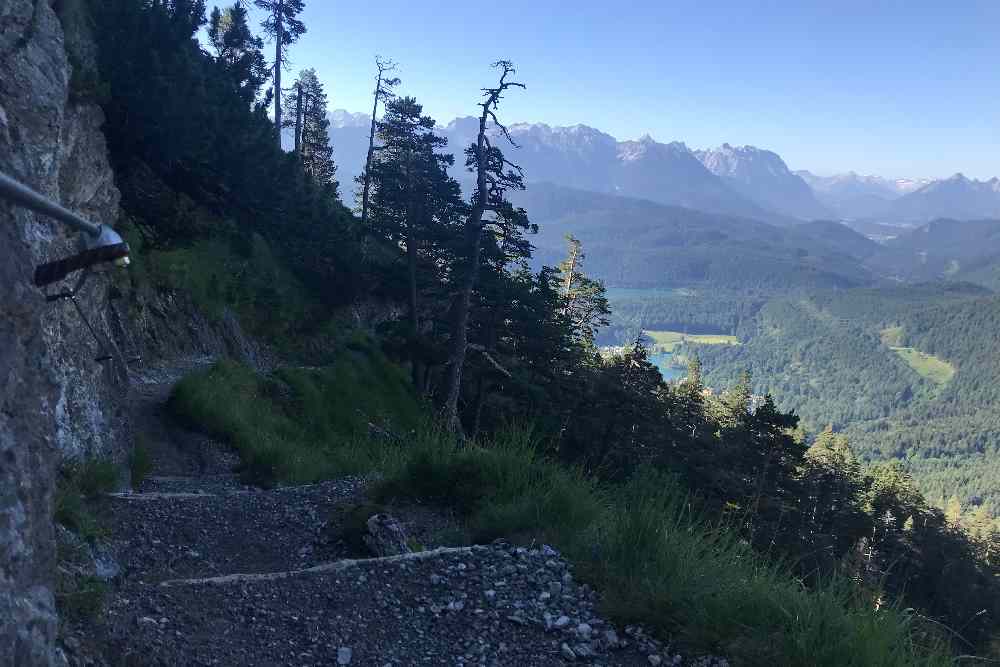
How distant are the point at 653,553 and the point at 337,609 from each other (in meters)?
2.56

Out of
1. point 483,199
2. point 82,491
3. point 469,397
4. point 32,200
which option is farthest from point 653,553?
point 469,397

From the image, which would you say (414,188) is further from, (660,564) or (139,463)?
(660,564)

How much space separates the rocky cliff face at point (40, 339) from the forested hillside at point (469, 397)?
2.23 metres

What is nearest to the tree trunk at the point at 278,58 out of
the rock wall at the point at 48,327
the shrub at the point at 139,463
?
the rock wall at the point at 48,327

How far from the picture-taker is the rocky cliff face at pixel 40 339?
2.76 meters

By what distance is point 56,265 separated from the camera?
3211 mm

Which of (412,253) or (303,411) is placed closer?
(303,411)

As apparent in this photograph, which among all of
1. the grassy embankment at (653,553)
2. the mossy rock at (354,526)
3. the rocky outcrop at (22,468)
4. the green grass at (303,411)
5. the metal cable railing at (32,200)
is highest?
the metal cable railing at (32,200)

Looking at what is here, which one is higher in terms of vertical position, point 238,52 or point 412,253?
point 238,52

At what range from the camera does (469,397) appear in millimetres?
31859

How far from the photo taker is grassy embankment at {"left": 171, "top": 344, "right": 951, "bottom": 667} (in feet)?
12.6

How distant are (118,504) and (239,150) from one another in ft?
51.2

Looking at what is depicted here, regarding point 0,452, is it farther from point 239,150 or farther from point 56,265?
point 239,150

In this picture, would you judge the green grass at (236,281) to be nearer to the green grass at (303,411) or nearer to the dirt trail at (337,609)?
the green grass at (303,411)
